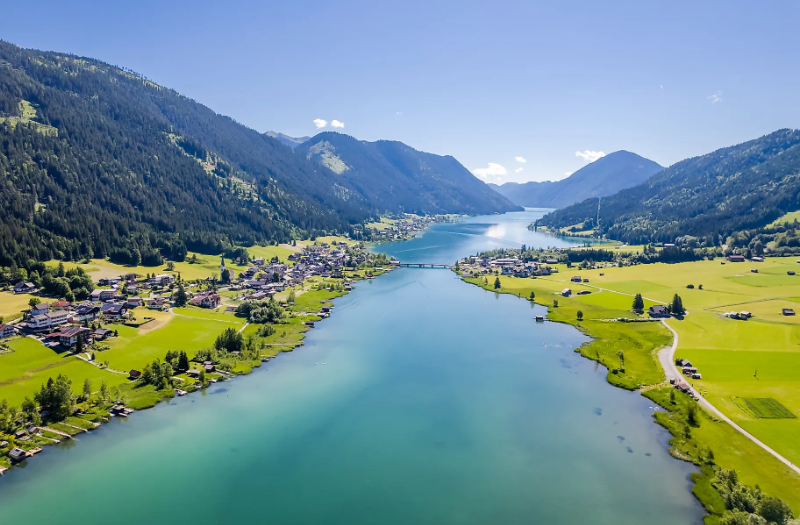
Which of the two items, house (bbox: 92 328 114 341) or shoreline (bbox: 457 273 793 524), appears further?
house (bbox: 92 328 114 341)

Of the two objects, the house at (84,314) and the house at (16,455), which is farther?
the house at (84,314)

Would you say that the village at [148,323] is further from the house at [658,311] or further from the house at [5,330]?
the house at [658,311]

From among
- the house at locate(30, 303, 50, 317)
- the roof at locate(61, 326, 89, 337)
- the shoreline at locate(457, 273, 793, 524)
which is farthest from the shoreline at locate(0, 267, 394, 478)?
the shoreline at locate(457, 273, 793, 524)

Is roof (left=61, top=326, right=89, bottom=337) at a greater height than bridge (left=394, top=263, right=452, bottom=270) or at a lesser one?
lesser

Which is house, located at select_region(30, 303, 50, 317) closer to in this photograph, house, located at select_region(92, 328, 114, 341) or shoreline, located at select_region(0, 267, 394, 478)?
house, located at select_region(92, 328, 114, 341)

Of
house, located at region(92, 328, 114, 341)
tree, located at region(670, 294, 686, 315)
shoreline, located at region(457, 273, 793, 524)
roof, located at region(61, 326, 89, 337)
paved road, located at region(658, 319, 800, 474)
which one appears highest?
tree, located at region(670, 294, 686, 315)

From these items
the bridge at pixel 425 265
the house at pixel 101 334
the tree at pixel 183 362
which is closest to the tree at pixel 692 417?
the tree at pixel 183 362

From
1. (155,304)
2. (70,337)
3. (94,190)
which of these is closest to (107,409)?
(70,337)
